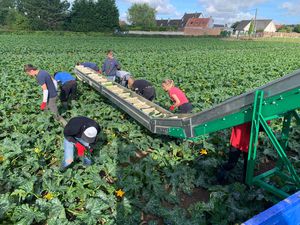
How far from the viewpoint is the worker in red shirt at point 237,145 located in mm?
4169

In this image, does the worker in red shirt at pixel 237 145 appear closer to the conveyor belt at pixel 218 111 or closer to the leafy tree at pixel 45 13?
the conveyor belt at pixel 218 111

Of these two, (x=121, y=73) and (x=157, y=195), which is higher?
(x=121, y=73)

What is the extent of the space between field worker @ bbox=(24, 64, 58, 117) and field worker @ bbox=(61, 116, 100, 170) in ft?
7.06

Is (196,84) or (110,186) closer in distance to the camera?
(110,186)

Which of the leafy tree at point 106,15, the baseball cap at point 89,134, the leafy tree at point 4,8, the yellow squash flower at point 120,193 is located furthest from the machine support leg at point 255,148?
the leafy tree at point 4,8

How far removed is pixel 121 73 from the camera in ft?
31.1

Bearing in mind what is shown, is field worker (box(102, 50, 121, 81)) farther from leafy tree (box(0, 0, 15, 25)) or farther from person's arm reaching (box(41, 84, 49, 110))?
leafy tree (box(0, 0, 15, 25))

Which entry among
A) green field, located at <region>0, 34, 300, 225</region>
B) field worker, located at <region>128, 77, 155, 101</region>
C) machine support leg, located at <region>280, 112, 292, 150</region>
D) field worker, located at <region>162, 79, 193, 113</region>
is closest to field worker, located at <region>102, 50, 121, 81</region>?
field worker, located at <region>128, 77, 155, 101</region>

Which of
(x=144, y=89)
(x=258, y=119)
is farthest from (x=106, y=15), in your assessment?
(x=258, y=119)

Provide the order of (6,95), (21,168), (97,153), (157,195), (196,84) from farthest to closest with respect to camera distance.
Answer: (196,84) → (6,95) → (97,153) → (21,168) → (157,195)

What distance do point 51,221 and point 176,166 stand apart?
2334 millimetres

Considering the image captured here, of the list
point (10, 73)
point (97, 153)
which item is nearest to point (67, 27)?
point (10, 73)

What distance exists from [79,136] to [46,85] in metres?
2.50

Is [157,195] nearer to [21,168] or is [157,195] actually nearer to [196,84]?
[21,168]
